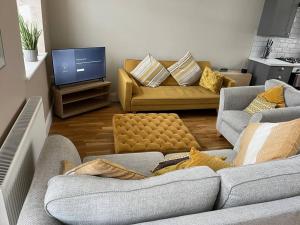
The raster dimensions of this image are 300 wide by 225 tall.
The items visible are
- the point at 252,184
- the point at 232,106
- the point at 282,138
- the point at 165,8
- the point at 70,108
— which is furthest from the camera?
the point at 165,8

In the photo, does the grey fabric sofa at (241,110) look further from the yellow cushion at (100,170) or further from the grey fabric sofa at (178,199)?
the yellow cushion at (100,170)

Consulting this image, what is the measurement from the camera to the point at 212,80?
3746 millimetres

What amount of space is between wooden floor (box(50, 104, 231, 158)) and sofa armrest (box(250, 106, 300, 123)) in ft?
2.73

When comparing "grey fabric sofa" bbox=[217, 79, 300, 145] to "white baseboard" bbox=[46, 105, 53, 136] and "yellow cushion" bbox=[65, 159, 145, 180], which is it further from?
"white baseboard" bbox=[46, 105, 53, 136]

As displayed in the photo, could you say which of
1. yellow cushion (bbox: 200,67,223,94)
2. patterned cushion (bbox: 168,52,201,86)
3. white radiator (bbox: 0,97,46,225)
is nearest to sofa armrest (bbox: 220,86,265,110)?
yellow cushion (bbox: 200,67,223,94)

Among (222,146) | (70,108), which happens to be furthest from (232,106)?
(70,108)

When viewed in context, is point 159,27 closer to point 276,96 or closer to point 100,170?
point 276,96

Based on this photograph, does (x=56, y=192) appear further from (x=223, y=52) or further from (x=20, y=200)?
(x=223, y=52)

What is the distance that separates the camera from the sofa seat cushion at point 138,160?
171 cm

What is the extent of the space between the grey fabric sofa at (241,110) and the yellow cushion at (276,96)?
6 centimetres

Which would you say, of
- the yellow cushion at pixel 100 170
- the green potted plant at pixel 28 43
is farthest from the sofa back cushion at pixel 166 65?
the yellow cushion at pixel 100 170

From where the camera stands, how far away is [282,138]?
145 centimetres

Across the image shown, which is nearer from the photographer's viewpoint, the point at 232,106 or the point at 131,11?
the point at 232,106

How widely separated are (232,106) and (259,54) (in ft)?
7.09
